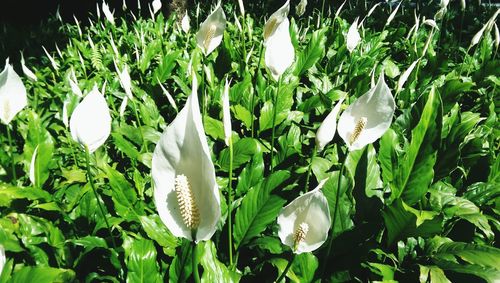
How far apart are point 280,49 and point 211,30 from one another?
236 millimetres

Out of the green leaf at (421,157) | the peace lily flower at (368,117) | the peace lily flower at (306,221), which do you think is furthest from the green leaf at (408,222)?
the peace lily flower at (306,221)

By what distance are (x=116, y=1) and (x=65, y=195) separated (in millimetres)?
8847

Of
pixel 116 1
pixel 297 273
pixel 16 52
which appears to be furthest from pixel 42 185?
pixel 116 1

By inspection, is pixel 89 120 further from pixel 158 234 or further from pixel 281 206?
pixel 281 206

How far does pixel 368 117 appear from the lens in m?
1.01

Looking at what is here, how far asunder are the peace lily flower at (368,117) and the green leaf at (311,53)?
1340 mm

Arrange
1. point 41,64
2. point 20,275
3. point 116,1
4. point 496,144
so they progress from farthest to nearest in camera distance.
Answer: point 116,1, point 41,64, point 496,144, point 20,275

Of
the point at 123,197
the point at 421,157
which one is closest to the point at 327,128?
the point at 421,157

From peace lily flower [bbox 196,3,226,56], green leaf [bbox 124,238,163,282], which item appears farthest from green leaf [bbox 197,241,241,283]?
peace lily flower [bbox 196,3,226,56]

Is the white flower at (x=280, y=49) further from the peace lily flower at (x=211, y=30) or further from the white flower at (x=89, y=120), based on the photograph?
the white flower at (x=89, y=120)

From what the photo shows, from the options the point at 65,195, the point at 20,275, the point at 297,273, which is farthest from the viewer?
the point at 65,195

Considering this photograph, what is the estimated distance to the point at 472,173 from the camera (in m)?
1.60

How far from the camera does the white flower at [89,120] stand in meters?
0.87

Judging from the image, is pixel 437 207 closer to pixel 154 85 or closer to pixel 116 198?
pixel 116 198
